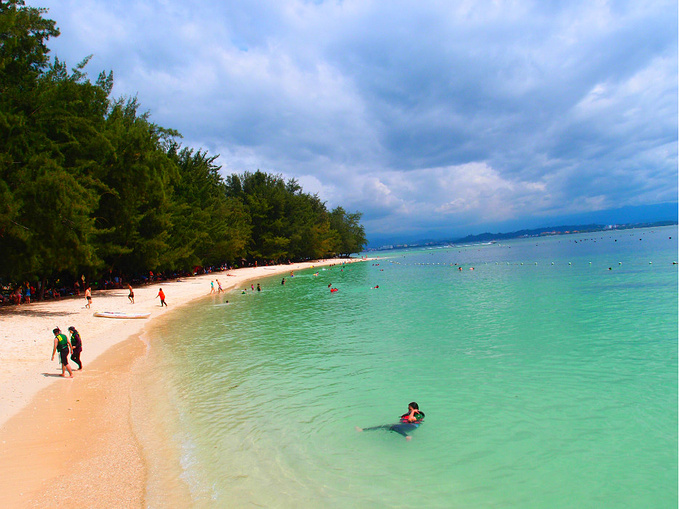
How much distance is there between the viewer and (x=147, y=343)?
2006 cm

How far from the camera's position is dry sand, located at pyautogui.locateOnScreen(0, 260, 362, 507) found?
7250mm

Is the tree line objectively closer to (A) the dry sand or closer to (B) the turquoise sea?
(A) the dry sand

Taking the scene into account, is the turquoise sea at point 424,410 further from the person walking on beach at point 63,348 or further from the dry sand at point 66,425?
the person walking on beach at point 63,348

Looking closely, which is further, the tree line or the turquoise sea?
the tree line

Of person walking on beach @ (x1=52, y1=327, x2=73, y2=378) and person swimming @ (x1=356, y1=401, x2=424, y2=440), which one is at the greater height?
person walking on beach @ (x1=52, y1=327, x2=73, y2=378)

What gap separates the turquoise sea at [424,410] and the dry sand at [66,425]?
1.74 ft

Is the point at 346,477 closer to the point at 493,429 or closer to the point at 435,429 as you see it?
the point at 435,429

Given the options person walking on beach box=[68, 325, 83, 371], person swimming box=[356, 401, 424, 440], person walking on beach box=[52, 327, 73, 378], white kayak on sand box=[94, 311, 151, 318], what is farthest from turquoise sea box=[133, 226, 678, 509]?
white kayak on sand box=[94, 311, 151, 318]

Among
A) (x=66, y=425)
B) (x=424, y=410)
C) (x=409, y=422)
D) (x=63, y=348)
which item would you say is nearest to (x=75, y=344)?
(x=63, y=348)

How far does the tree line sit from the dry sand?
5699 mm

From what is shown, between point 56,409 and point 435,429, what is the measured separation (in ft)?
32.1

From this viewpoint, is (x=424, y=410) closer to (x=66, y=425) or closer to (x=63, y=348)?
(x=66, y=425)

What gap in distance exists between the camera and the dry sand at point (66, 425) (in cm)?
725

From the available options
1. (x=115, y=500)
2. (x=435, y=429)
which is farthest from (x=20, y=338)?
(x=435, y=429)
